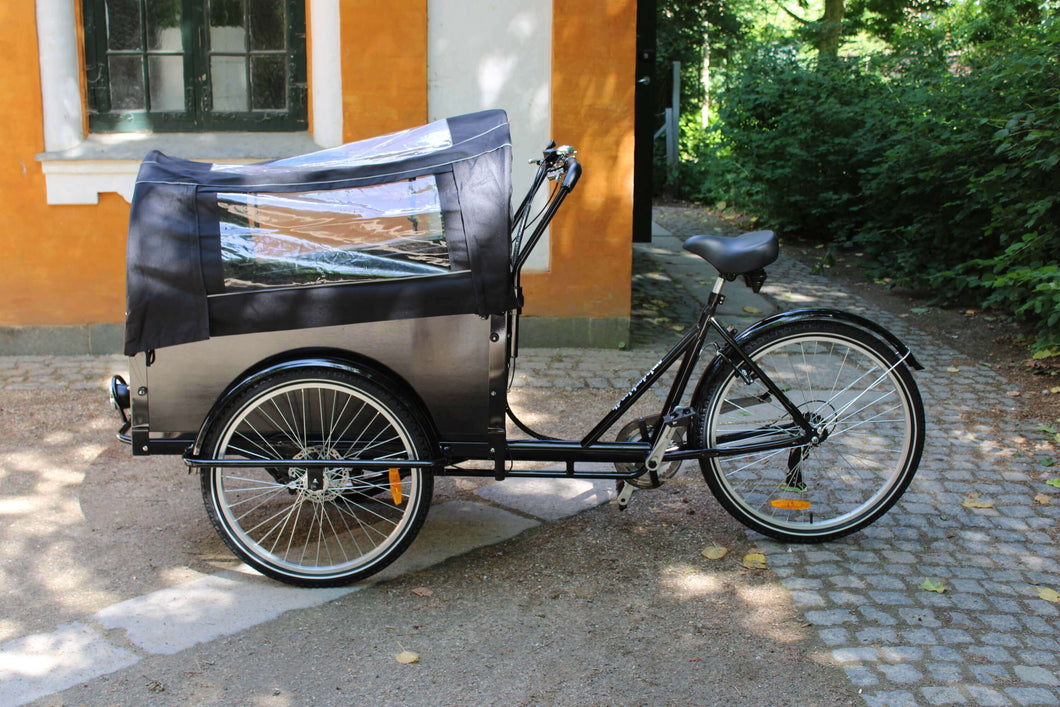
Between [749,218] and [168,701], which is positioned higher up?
[749,218]

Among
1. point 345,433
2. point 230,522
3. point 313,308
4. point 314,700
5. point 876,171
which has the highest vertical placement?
point 876,171

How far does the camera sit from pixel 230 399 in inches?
142

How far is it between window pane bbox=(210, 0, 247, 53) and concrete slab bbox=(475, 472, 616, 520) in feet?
13.0

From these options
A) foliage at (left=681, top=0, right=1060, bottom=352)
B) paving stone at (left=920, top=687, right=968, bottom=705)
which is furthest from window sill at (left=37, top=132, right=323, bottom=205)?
paving stone at (left=920, top=687, right=968, bottom=705)

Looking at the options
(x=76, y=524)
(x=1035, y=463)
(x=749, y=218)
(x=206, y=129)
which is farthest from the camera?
(x=749, y=218)

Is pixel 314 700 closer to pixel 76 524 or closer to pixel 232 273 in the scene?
pixel 232 273

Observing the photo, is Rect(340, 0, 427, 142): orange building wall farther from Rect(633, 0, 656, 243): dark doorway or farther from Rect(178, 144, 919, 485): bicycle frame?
→ Rect(178, 144, 919, 485): bicycle frame

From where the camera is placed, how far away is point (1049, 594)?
3768mm

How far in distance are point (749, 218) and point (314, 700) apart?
11236 millimetres

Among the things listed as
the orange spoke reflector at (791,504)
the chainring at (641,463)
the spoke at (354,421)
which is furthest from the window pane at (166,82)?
the orange spoke reflector at (791,504)

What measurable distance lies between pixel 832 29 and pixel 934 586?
12.7 metres

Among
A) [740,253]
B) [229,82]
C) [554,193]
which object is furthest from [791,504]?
[229,82]

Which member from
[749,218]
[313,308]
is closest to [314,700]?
[313,308]

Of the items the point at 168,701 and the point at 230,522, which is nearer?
the point at 168,701
